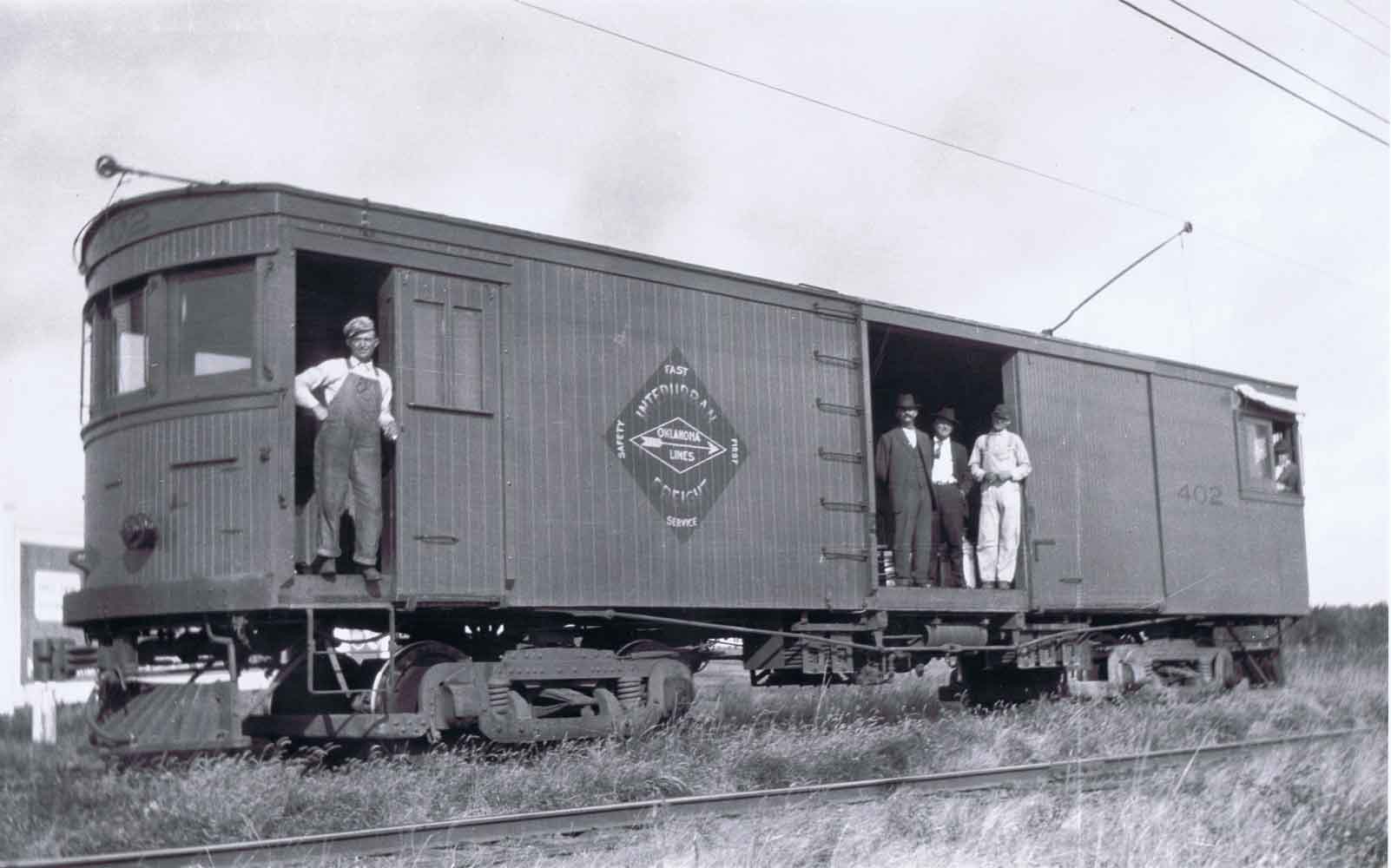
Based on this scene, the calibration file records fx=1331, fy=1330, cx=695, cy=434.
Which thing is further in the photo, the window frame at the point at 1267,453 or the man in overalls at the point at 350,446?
the window frame at the point at 1267,453

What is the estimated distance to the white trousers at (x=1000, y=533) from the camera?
12336 mm

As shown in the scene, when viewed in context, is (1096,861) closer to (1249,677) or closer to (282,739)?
(282,739)

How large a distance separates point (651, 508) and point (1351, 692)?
376 inches

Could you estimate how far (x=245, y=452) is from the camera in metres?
8.07

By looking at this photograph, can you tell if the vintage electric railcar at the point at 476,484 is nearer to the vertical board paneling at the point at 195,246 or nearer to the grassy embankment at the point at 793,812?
the vertical board paneling at the point at 195,246

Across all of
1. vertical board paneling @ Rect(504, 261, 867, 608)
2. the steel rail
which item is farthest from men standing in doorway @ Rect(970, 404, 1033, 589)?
the steel rail

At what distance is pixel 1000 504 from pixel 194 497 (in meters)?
7.26

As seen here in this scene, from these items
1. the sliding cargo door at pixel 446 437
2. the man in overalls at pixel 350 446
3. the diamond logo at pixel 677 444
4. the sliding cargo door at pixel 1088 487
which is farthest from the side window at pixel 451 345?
the sliding cargo door at pixel 1088 487

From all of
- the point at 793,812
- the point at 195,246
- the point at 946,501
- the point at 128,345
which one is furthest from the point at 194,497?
the point at 946,501

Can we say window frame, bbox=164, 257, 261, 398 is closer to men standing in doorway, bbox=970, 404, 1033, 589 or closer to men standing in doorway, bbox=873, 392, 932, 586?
men standing in doorway, bbox=873, 392, 932, 586

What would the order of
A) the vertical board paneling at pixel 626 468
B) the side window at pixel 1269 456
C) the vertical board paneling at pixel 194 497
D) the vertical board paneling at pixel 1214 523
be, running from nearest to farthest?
the vertical board paneling at pixel 194 497 < the vertical board paneling at pixel 626 468 < the vertical board paneling at pixel 1214 523 < the side window at pixel 1269 456

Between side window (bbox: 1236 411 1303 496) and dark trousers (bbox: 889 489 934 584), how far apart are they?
198 inches

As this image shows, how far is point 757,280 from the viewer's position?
10727 mm

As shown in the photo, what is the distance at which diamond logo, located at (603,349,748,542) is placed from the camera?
9.63 m
